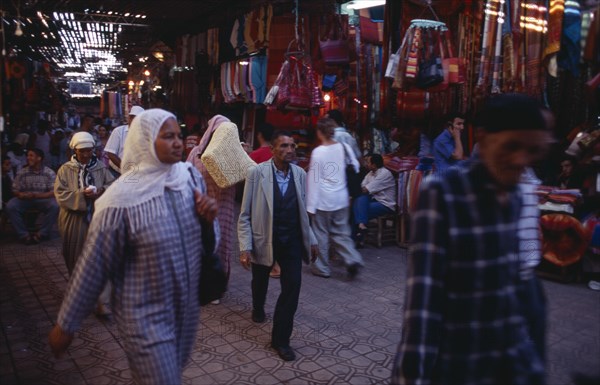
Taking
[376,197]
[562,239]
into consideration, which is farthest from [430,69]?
[562,239]

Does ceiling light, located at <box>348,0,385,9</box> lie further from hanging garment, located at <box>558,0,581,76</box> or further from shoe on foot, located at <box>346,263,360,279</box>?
shoe on foot, located at <box>346,263,360,279</box>

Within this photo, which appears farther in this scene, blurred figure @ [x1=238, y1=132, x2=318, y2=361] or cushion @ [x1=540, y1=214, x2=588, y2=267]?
cushion @ [x1=540, y1=214, x2=588, y2=267]

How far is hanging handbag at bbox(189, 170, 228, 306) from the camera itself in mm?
2477

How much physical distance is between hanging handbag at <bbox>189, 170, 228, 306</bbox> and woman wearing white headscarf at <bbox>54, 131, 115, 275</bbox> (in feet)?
8.77

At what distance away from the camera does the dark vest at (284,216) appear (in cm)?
402

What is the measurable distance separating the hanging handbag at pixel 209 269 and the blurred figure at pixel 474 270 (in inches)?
43.8

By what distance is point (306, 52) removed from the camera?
8.70 m

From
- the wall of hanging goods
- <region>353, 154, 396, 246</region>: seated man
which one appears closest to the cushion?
the wall of hanging goods

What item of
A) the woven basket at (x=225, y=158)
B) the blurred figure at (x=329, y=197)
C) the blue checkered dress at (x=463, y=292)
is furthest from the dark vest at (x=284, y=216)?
→ the blue checkered dress at (x=463, y=292)

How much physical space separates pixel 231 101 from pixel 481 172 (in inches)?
375

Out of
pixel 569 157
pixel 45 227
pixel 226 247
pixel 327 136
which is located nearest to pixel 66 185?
pixel 226 247

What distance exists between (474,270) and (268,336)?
121 inches

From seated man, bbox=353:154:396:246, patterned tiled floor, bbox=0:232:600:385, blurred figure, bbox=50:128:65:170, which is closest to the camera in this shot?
patterned tiled floor, bbox=0:232:600:385

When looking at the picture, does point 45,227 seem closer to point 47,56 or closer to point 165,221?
point 165,221
